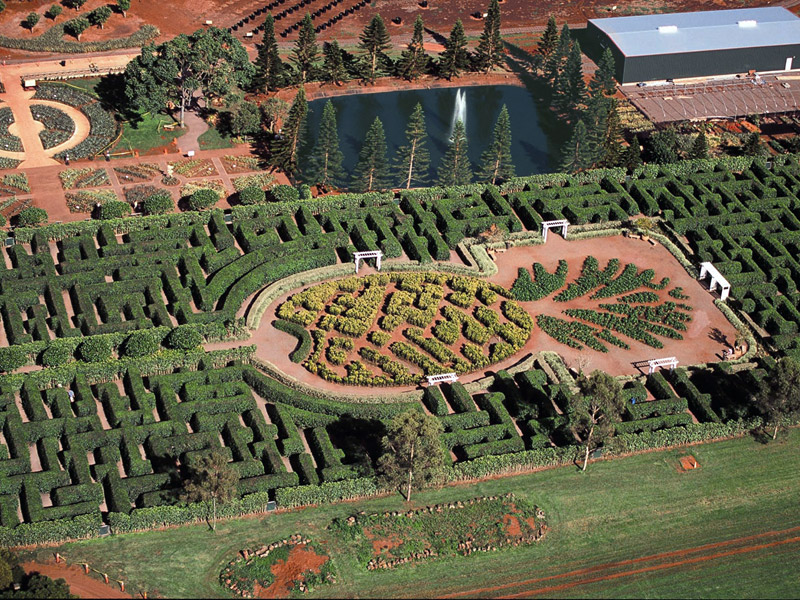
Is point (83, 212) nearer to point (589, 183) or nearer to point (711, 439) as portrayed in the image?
point (589, 183)

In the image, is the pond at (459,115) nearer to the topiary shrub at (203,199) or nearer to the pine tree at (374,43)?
the pine tree at (374,43)

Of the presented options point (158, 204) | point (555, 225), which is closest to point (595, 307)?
point (555, 225)

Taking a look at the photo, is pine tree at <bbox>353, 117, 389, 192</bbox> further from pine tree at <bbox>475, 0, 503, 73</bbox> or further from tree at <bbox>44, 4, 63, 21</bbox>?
tree at <bbox>44, 4, 63, 21</bbox>

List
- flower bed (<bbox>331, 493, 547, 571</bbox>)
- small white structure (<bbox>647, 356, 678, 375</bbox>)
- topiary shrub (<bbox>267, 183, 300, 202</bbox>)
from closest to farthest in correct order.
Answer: flower bed (<bbox>331, 493, 547, 571</bbox>), small white structure (<bbox>647, 356, 678, 375</bbox>), topiary shrub (<bbox>267, 183, 300, 202</bbox>)

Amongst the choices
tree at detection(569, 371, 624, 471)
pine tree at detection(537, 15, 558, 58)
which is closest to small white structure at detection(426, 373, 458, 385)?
tree at detection(569, 371, 624, 471)

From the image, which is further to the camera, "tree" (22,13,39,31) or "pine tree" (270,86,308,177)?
"tree" (22,13,39,31)

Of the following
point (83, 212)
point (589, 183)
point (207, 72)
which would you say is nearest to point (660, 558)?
point (589, 183)
